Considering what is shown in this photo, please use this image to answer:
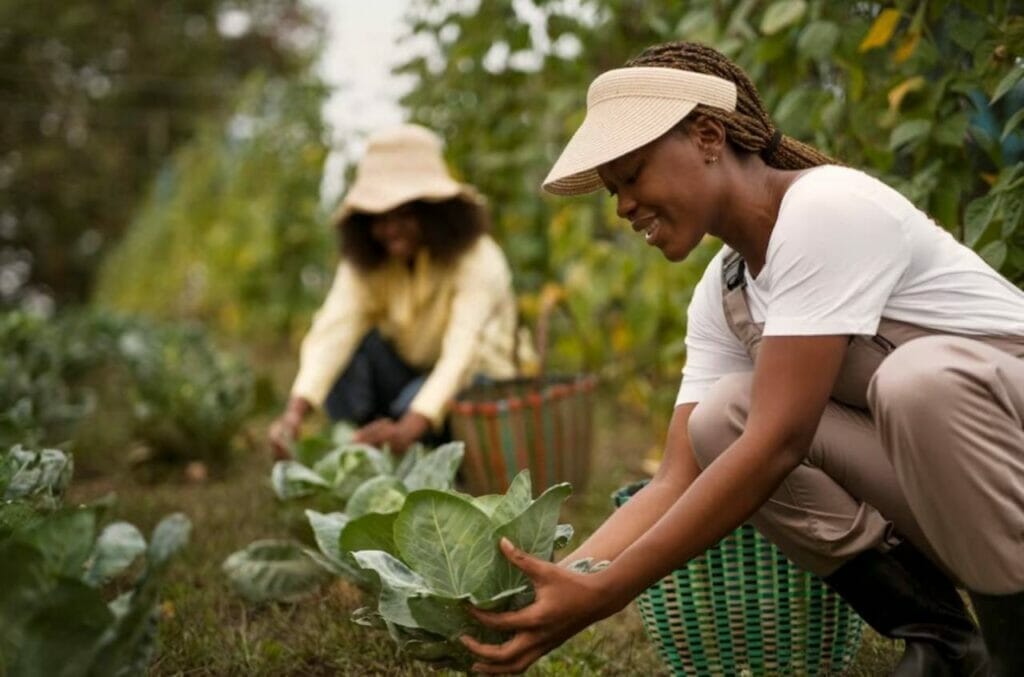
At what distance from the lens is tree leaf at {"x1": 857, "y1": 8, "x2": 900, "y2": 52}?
7.36 feet

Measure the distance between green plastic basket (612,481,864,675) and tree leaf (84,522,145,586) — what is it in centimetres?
83

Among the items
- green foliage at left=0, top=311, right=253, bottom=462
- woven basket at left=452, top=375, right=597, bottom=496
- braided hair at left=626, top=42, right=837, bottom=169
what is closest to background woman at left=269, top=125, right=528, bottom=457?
woven basket at left=452, top=375, right=597, bottom=496

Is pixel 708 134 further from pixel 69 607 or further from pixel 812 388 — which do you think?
pixel 69 607

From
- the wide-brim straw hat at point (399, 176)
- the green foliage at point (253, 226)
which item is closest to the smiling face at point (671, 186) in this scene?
the wide-brim straw hat at point (399, 176)

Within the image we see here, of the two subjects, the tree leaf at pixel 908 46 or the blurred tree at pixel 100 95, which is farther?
the blurred tree at pixel 100 95

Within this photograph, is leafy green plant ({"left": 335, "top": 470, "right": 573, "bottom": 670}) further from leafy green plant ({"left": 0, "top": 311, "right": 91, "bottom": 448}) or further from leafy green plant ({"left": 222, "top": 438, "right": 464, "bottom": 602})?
leafy green plant ({"left": 0, "top": 311, "right": 91, "bottom": 448})

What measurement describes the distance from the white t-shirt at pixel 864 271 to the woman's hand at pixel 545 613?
0.42m

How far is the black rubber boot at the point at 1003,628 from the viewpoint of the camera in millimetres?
1438

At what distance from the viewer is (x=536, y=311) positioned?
14.3 ft

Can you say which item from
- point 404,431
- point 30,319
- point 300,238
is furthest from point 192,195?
point 404,431

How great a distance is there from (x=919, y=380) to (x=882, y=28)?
1.07 m

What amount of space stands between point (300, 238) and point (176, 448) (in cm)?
327

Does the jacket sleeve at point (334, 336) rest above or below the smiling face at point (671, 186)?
below

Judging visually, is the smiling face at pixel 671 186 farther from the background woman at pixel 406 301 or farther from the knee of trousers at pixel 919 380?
the background woman at pixel 406 301
